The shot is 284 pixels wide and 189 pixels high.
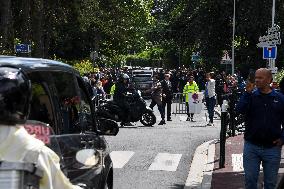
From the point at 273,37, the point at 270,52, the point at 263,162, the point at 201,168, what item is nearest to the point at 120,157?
the point at 201,168

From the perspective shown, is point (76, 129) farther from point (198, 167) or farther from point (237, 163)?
point (237, 163)

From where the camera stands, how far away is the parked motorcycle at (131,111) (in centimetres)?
2064

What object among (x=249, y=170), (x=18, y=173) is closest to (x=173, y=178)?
(x=249, y=170)

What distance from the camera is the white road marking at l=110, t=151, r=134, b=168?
11742 mm

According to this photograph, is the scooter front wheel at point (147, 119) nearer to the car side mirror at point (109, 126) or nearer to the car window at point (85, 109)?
the car side mirror at point (109, 126)

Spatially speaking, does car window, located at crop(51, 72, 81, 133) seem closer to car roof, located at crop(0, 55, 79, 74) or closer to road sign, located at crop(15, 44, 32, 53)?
car roof, located at crop(0, 55, 79, 74)

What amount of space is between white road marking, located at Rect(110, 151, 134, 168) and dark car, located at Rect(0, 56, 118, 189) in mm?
6263

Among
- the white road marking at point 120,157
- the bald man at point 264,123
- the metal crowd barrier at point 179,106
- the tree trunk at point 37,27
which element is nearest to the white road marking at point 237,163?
the white road marking at point 120,157

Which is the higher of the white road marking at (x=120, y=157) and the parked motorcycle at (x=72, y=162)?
the parked motorcycle at (x=72, y=162)

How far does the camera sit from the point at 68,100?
15.7 feet

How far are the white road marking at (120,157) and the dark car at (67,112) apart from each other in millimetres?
6263

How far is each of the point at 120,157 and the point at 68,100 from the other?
7979 mm

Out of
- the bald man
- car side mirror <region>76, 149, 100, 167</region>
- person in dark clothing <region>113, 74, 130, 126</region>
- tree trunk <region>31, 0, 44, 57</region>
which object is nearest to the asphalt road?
person in dark clothing <region>113, 74, 130, 126</region>

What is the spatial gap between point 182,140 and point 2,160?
13623 millimetres
